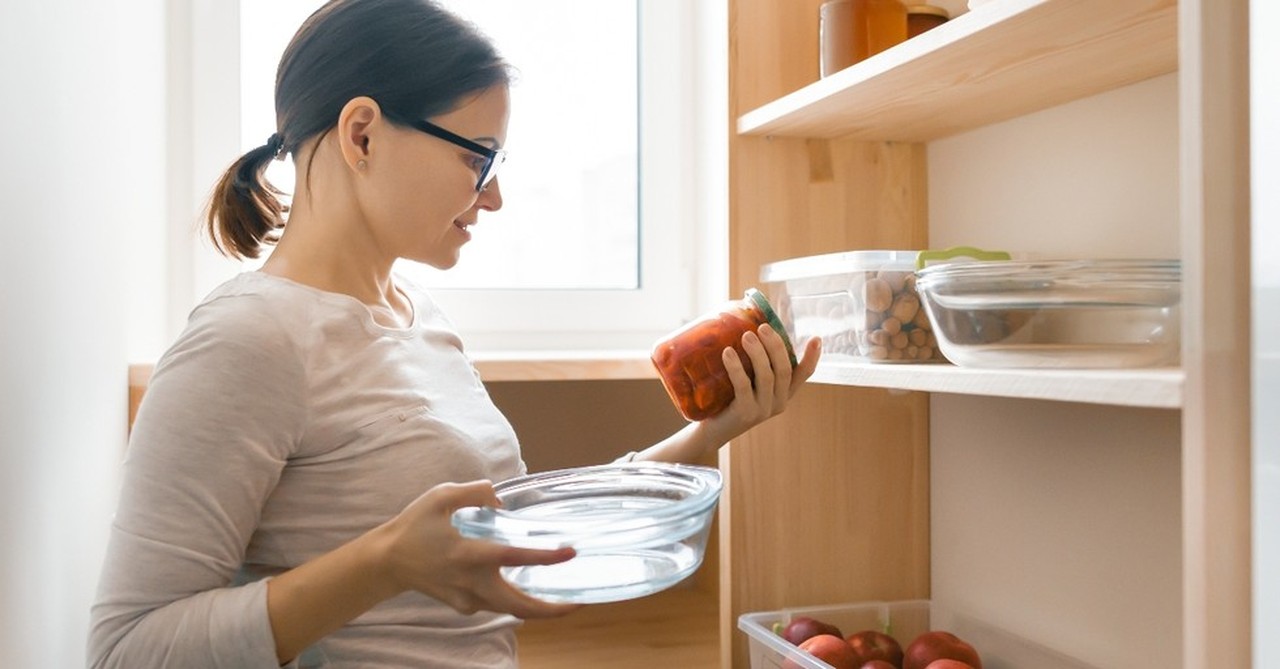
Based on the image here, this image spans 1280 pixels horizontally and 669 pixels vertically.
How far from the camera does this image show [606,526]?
0.74 metres

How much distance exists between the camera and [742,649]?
4.33 feet

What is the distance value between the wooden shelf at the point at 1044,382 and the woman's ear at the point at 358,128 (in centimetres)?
50

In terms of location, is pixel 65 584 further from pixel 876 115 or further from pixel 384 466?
pixel 876 115

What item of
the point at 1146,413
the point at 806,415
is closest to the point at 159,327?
the point at 806,415

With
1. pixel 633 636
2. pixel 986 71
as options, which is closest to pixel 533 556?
pixel 986 71

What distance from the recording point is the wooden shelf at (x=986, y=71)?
2.79 feet

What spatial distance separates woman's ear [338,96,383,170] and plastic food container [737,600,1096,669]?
2.20 ft

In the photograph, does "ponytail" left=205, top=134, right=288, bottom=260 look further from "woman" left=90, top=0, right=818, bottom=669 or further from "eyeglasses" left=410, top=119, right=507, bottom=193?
"eyeglasses" left=410, top=119, right=507, bottom=193

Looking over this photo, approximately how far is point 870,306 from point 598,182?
2.64ft

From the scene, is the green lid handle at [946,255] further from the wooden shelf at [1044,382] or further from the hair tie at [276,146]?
the hair tie at [276,146]

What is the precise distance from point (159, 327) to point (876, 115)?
3.18 ft

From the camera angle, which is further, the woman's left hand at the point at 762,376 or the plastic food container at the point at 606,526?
the woman's left hand at the point at 762,376

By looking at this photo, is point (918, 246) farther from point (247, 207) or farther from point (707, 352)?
point (247, 207)

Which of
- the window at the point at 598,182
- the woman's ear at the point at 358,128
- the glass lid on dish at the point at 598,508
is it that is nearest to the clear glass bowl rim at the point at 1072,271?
the glass lid on dish at the point at 598,508
